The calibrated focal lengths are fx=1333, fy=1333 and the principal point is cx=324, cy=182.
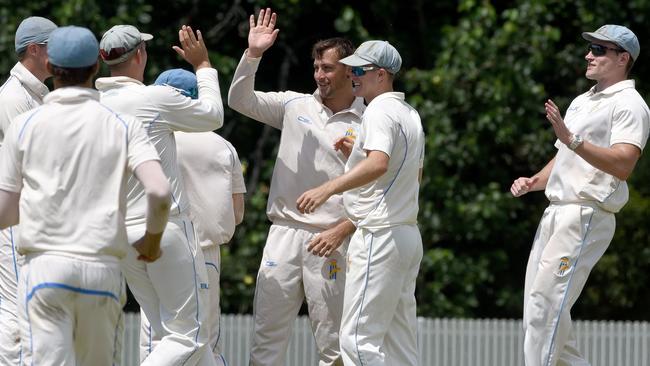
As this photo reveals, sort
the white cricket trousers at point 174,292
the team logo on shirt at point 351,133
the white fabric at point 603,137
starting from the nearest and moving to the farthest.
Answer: the white cricket trousers at point 174,292
the white fabric at point 603,137
the team logo on shirt at point 351,133

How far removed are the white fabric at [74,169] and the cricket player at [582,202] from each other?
2902 millimetres

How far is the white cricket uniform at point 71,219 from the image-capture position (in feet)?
18.4

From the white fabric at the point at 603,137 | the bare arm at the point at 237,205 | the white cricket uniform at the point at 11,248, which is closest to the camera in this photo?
the white cricket uniform at the point at 11,248

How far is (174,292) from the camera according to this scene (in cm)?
693

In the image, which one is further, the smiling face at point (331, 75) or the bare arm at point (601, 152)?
the smiling face at point (331, 75)

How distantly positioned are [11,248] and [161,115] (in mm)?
1265

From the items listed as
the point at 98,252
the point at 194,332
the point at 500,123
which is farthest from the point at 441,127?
the point at 98,252

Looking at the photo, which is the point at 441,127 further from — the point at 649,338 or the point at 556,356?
the point at 556,356

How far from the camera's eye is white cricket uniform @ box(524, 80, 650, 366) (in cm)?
764

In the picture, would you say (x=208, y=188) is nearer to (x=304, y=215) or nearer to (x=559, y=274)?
(x=304, y=215)

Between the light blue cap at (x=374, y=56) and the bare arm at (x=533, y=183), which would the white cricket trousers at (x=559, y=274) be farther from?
the light blue cap at (x=374, y=56)

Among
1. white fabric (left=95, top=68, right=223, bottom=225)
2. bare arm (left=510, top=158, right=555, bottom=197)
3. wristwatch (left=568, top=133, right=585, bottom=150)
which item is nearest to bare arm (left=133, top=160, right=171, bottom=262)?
white fabric (left=95, top=68, right=223, bottom=225)

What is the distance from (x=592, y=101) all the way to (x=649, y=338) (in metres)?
4.76

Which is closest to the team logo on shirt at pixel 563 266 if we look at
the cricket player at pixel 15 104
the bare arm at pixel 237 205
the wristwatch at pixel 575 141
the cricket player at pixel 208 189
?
the wristwatch at pixel 575 141
